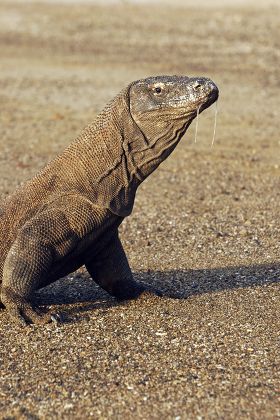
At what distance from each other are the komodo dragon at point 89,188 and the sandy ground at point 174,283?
0.46m

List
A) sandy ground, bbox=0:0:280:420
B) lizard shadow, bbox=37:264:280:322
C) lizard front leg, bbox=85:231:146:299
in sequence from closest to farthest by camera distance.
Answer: sandy ground, bbox=0:0:280:420 < lizard front leg, bbox=85:231:146:299 < lizard shadow, bbox=37:264:280:322

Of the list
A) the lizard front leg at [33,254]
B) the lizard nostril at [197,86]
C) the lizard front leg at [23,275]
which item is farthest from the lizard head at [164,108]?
the lizard front leg at [23,275]

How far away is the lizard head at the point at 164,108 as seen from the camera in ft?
23.8

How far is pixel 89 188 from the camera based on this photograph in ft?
24.1

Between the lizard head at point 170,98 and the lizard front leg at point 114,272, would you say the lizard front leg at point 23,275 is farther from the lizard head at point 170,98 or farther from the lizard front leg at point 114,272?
the lizard head at point 170,98

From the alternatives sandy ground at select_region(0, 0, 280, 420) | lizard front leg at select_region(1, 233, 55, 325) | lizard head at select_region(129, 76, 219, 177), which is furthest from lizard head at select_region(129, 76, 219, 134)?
sandy ground at select_region(0, 0, 280, 420)

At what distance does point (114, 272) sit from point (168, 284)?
2.66 feet

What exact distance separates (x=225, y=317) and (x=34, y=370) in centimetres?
162

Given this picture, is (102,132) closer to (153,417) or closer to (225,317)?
(225,317)

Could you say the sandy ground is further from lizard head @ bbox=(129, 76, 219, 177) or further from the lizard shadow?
lizard head @ bbox=(129, 76, 219, 177)

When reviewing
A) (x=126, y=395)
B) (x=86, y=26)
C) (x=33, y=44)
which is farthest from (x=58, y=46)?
(x=126, y=395)

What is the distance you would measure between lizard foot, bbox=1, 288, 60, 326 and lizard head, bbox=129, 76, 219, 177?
49.1 inches

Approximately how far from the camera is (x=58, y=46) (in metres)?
28.5

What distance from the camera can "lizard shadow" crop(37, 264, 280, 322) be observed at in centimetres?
809
